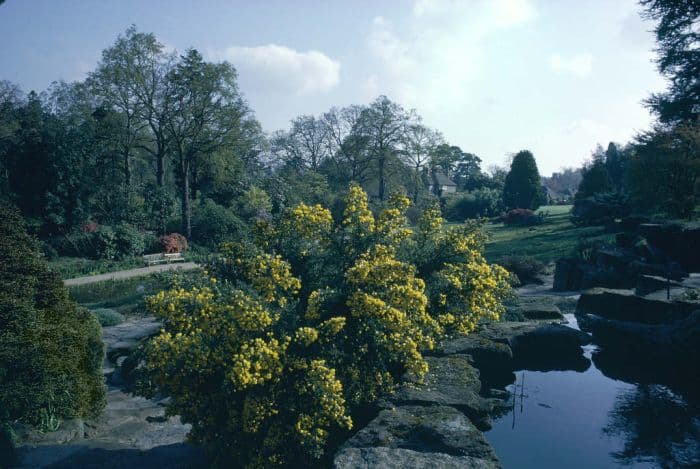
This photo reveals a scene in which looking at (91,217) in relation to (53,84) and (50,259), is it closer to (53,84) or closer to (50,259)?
(50,259)

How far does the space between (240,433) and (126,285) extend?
1944 centimetres

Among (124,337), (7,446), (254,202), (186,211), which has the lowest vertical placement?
(7,446)

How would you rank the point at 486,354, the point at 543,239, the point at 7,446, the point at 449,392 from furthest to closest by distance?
the point at 543,239 → the point at 486,354 → the point at 449,392 → the point at 7,446

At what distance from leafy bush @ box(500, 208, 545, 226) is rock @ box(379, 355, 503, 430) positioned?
36.4 metres

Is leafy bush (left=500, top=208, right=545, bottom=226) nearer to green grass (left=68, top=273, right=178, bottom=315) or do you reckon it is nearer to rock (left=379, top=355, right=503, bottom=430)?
green grass (left=68, top=273, right=178, bottom=315)

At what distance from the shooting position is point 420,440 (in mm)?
6070

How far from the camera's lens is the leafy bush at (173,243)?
31234 mm

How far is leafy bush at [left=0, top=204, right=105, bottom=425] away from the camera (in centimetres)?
721

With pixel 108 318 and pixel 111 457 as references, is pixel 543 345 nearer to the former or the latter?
pixel 111 457

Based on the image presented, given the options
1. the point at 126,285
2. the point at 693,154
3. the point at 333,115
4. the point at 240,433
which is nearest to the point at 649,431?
the point at 240,433

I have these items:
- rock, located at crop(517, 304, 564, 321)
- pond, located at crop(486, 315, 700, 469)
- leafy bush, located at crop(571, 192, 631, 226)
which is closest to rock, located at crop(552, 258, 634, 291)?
rock, located at crop(517, 304, 564, 321)

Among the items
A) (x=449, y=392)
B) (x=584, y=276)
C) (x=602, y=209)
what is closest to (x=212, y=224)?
(x=584, y=276)

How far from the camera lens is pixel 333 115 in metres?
55.1

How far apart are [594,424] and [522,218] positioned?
36.6 metres
